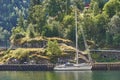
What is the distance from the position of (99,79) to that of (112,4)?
60256mm

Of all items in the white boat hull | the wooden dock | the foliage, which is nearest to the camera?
the wooden dock

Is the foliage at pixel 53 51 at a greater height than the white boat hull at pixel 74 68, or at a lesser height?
greater

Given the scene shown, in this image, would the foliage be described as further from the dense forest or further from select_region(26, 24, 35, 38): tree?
select_region(26, 24, 35, 38): tree

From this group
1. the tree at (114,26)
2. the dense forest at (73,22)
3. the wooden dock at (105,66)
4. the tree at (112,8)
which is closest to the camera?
the wooden dock at (105,66)

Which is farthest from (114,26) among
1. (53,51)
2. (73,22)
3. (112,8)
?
(53,51)

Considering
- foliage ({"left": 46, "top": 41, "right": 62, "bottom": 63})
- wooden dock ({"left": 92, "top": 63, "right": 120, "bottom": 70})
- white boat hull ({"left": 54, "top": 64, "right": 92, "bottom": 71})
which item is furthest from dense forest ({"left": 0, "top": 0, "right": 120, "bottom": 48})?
wooden dock ({"left": 92, "top": 63, "right": 120, "bottom": 70})

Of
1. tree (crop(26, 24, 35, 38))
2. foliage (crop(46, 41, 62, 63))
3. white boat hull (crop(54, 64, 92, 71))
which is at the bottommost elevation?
white boat hull (crop(54, 64, 92, 71))

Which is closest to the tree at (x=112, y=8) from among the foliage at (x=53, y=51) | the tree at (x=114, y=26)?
the tree at (x=114, y=26)

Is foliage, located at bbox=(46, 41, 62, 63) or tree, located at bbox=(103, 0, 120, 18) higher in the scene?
tree, located at bbox=(103, 0, 120, 18)

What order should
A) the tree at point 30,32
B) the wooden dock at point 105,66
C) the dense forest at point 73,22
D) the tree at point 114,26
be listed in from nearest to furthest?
1. the wooden dock at point 105,66
2. the tree at point 114,26
3. the dense forest at point 73,22
4. the tree at point 30,32

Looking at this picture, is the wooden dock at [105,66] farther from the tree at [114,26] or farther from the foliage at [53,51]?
the tree at [114,26]

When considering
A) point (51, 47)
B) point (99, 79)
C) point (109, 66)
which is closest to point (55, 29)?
point (51, 47)

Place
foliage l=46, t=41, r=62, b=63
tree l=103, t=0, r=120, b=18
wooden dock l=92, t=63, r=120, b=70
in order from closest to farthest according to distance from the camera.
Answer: wooden dock l=92, t=63, r=120, b=70
foliage l=46, t=41, r=62, b=63
tree l=103, t=0, r=120, b=18

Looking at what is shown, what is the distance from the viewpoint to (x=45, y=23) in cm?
16300
